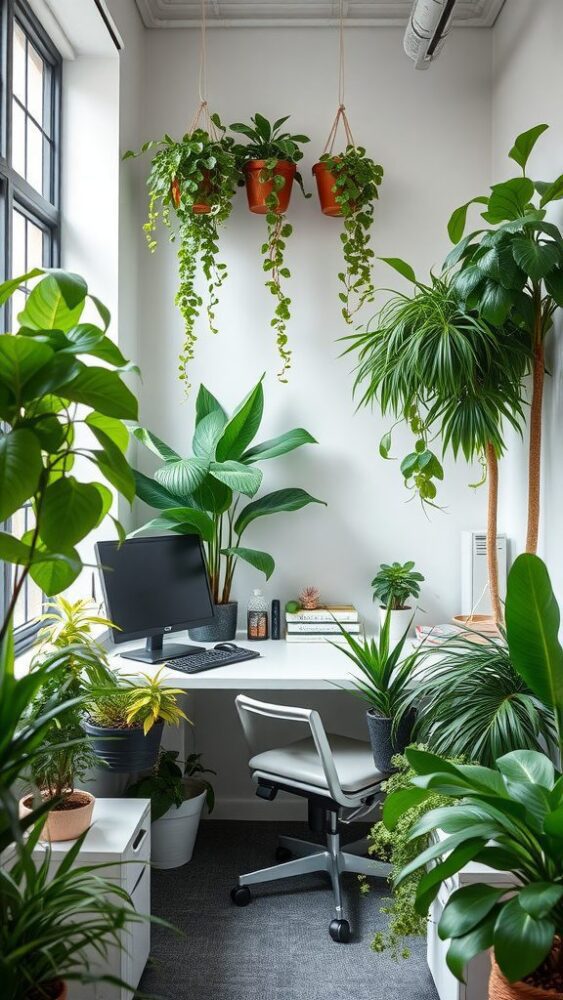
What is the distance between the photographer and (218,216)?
3588mm

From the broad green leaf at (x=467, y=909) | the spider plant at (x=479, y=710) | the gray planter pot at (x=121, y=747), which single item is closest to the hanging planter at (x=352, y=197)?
the spider plant at (x=479, y=710)

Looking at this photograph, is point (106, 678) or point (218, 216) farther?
point (218, 216)

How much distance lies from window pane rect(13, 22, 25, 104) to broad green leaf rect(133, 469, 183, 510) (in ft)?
4.86

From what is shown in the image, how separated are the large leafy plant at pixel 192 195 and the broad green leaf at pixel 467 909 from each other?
243cm

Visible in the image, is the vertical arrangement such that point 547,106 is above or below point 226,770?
above

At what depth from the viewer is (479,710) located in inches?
102

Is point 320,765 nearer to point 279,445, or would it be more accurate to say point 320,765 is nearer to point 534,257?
point 279,445

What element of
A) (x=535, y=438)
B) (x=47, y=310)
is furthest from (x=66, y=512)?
(x=535, y=438)

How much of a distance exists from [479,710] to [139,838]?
1.10 meters

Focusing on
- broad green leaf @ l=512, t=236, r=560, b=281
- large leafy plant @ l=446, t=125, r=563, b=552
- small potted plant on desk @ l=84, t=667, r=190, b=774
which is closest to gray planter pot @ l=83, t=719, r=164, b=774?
small potted plant on desk @ l=84, t=667, r=190, b=774

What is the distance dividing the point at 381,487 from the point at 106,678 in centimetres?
183

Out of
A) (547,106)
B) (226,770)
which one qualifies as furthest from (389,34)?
(226,770)

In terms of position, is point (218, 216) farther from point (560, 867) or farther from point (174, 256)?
point (560, 867)

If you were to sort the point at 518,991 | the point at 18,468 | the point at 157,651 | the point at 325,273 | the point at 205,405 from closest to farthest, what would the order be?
1. the point at 18,468
2. the point at 518,991
3. the point at 157,651
4. the point at 205,405
5. the point at 325,273
